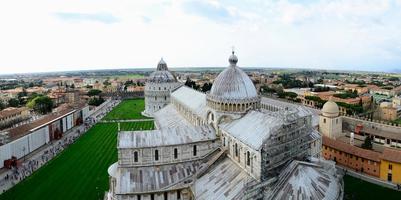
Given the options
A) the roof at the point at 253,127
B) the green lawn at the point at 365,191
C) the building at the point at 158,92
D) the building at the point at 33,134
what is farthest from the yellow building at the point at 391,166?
the building at the point at 158,92

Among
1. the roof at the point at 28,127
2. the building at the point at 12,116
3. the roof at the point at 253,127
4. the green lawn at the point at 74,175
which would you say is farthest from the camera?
the building at the point at 12,116

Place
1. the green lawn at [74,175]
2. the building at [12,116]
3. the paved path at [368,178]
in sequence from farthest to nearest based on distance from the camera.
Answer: the building at [12,116], the paved path at [368,178], the green lawn at [74,175]

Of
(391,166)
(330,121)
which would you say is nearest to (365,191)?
(391,166)

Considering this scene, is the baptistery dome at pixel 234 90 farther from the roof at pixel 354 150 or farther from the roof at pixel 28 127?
the roof at pixel 28 127

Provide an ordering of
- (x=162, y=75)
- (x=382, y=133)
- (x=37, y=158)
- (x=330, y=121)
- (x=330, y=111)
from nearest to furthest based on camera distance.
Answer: (x=37, y=158) → (x=330, y=121) → (x=330, y=111) → (x=382, y=133) → (x=162, y=75)

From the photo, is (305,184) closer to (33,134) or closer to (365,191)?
(365,191)

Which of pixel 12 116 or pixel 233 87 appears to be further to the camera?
pixel 12 116
